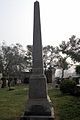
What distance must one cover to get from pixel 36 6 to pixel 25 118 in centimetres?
535

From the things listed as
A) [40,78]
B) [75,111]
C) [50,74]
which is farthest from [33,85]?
[50,74]

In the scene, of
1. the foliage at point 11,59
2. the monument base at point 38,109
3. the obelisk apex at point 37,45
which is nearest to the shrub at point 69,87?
the obelisk apex at point 37,45

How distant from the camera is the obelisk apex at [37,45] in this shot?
12.4 metres

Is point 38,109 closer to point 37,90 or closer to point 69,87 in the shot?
point 37,90

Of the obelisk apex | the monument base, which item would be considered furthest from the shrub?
the monument base

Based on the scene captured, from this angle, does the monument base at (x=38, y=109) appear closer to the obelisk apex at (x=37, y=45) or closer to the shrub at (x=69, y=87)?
the obelisk apex at (x=37, y=45)

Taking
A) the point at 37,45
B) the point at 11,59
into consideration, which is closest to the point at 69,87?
the point at 37,45

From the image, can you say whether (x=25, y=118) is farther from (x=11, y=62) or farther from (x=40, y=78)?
(x=11, y=62)

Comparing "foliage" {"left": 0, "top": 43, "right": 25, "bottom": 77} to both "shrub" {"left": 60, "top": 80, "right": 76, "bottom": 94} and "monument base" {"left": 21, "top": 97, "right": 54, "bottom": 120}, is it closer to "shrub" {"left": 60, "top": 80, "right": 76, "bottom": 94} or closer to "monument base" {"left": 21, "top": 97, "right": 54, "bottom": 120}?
"shrub" {"left": 60, "top": 80, "right": 76, "bottom": 94}

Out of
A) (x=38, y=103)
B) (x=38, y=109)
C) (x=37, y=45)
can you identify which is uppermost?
(x=37, y=45)

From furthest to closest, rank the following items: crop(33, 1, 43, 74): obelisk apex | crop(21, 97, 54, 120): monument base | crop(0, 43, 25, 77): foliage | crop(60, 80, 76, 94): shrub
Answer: crop(0, 43, 25, 77): foliage < crop(60, 80, 76, 94): shrub < crop(33, 1, 43, 74): obelisk apex < crop(21, 97, 54, 120): monument base

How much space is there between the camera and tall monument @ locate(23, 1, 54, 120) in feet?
38.1

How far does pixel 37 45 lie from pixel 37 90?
2098 millimetres

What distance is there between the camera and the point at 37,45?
1258 cm
